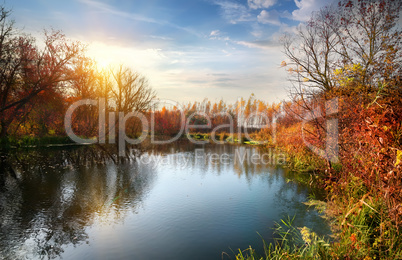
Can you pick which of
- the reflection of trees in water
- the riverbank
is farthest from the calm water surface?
the riverbank

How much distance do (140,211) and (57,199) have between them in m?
3.18

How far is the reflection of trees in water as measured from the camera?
6.12 meters

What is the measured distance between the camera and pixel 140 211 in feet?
27.0

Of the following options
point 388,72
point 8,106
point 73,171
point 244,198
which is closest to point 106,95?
point 8,106

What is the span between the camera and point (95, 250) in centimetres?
575

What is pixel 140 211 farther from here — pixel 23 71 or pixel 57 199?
pixel 23 71

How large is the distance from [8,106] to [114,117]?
11813mm

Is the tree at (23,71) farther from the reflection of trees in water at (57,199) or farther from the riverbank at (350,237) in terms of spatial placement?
the riverbank at (350,237)

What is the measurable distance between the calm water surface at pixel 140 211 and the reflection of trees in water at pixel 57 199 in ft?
0.08

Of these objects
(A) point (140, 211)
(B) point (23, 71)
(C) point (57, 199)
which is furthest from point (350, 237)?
(B) point (23, 71)

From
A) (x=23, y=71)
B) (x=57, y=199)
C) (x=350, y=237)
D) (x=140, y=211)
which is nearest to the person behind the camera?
(x=350, y=237)

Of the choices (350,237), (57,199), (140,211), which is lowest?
(140,211)

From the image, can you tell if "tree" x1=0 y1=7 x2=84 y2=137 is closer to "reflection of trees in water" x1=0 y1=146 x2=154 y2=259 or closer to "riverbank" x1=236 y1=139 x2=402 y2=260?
"reflection of trees in water" x1=0 y1=146 x2=154 y2=259

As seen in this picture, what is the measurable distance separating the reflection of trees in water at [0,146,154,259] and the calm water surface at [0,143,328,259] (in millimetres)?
23
